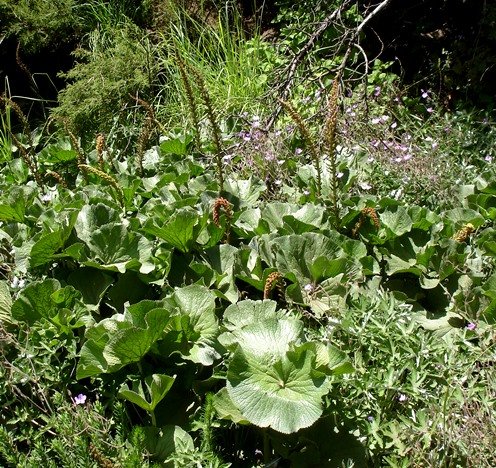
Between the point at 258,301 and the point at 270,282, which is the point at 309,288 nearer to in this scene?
the point at 270,282

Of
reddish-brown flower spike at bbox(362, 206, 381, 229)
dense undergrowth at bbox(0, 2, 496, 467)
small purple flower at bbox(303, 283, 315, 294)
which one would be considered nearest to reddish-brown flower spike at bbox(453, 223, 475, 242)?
dense undergrowth at bbox(0, 2, 496, 467)

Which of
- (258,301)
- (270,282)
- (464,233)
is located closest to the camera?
(258,301)

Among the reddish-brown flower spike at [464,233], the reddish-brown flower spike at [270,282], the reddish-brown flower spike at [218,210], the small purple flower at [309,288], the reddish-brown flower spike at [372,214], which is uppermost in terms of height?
the reddish-brown flower spike at [218,210]

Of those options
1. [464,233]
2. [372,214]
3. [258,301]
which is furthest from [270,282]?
[464,233]

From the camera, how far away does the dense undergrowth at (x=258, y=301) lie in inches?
75.3

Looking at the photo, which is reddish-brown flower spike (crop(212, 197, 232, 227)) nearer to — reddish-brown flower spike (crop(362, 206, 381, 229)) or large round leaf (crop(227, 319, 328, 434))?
reddish-brown flower spike (crop(362, 206, 381, 229))

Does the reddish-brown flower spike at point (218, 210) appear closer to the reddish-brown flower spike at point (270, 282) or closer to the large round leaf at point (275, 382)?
the reddish-brown flower spike at point (270, 282)

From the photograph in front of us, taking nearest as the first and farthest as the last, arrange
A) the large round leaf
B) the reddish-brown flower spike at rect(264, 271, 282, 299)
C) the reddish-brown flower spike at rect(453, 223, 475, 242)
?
the large round leaf, the reddish-brown flower spike at rect(264, 271, 282, 299), the reddish-brown flower spike at rect(453, 223, 475, 242)

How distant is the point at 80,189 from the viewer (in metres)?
3.30

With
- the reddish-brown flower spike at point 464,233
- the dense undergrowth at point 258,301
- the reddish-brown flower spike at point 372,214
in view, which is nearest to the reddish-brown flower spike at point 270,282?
the dense undergrowth at point 258,301

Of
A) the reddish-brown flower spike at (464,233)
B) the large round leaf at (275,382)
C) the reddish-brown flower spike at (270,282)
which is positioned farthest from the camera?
the reddish-brown flower spike at (464,233)

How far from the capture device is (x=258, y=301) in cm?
219

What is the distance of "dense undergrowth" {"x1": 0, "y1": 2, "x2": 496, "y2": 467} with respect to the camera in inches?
75.3

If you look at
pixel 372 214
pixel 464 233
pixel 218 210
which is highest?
pixel 218 210
